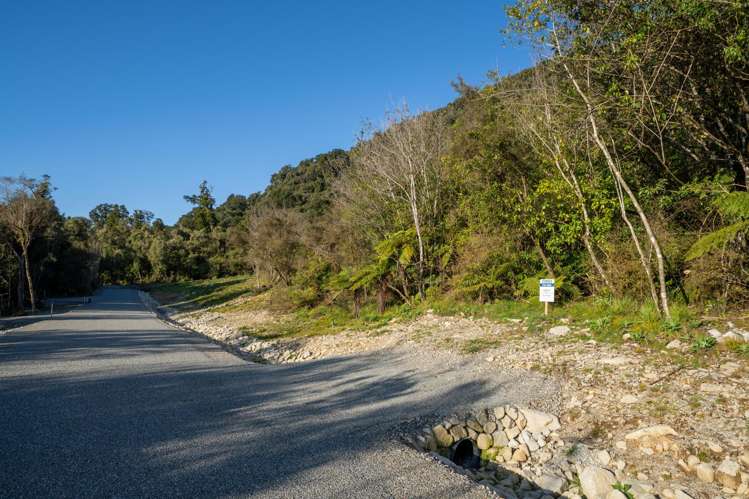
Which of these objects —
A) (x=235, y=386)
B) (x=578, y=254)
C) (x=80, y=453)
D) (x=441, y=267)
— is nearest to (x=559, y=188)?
(x=578, y=254)

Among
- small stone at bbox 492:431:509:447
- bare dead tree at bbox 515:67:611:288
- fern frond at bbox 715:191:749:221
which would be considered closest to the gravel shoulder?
small stone at bbox 492:431:509:447

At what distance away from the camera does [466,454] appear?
6.08 meters

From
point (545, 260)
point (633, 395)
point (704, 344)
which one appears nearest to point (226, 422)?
point (633, 395)

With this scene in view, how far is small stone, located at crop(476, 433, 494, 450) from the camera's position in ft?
19.9

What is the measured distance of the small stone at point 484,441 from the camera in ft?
19.9

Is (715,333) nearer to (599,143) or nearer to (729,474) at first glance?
(729,474)

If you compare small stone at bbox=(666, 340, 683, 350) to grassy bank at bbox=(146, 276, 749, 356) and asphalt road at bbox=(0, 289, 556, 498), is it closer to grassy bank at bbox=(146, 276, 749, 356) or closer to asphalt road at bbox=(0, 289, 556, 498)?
grassy bank at bbox=(146, 276, 749, 356)

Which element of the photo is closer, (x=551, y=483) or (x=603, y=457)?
(x=551, y=483)

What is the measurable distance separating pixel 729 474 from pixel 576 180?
26.5 feet

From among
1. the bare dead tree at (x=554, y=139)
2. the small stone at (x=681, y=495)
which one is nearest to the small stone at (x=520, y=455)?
the small stone at (x=681, y=495)

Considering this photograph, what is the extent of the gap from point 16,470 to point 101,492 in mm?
1140

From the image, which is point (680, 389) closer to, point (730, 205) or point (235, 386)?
point (730, 205)

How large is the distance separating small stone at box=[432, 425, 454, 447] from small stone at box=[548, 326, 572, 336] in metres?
4.79

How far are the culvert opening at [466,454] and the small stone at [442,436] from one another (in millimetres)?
86
